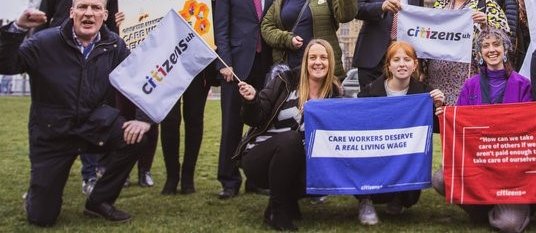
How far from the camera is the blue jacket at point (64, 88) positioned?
16.4 feet

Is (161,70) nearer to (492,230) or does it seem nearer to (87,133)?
(87,133)

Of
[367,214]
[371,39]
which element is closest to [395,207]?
[367,214]

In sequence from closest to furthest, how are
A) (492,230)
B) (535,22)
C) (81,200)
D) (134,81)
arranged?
(492,230) → (134,81) → (535,22) → (81,200)

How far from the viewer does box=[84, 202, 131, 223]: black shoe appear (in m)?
5.14

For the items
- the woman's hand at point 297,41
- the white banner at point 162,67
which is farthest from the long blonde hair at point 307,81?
the white banner at point 162,67

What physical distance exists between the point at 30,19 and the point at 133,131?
1089 millimetres

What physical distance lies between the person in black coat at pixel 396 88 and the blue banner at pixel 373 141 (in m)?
0.20

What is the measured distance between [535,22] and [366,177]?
206 centimetres

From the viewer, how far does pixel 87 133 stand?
509 centimetres

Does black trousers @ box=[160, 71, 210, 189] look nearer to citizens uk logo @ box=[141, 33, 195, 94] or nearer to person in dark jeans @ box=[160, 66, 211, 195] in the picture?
person in dark jeans @ box=[160, 66, 211, 195]

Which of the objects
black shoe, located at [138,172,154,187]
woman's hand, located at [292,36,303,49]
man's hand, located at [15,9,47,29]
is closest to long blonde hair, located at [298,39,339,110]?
woman's hand, located at [292,36,303,49]

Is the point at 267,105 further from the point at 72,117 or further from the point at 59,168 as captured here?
the point at 59,168

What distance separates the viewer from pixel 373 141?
500cm

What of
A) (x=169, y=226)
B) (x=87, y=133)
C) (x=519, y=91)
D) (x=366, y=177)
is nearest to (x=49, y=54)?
(x=87, y=133)
